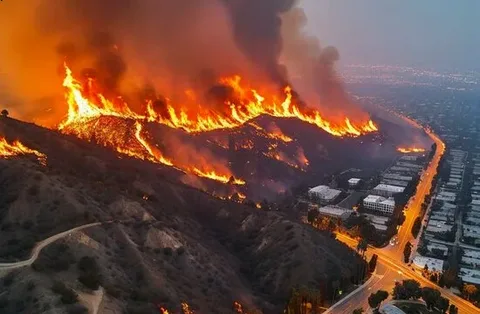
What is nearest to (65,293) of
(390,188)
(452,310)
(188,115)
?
(452,310)

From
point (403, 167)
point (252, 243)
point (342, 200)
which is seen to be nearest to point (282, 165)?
point (342, 200)

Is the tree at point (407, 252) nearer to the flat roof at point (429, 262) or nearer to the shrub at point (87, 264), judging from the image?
the flat roof at point (429, 262)

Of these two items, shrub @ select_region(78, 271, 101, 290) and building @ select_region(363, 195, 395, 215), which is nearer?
shrub @ select_region(78, 271, 101, 290)

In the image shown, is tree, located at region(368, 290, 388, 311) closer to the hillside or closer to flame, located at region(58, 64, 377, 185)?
the hillside

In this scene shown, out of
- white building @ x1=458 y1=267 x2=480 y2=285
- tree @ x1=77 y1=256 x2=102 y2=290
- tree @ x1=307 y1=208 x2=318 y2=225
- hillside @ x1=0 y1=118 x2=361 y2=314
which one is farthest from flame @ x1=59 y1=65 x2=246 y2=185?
tree @ x1=77 y1=256 x2=102 y2=290

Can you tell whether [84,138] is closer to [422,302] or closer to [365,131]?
[422,302]

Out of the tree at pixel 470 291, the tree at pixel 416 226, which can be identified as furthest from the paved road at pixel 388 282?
the tree at pixel 416 226

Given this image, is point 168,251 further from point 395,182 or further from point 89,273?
point 395,182
